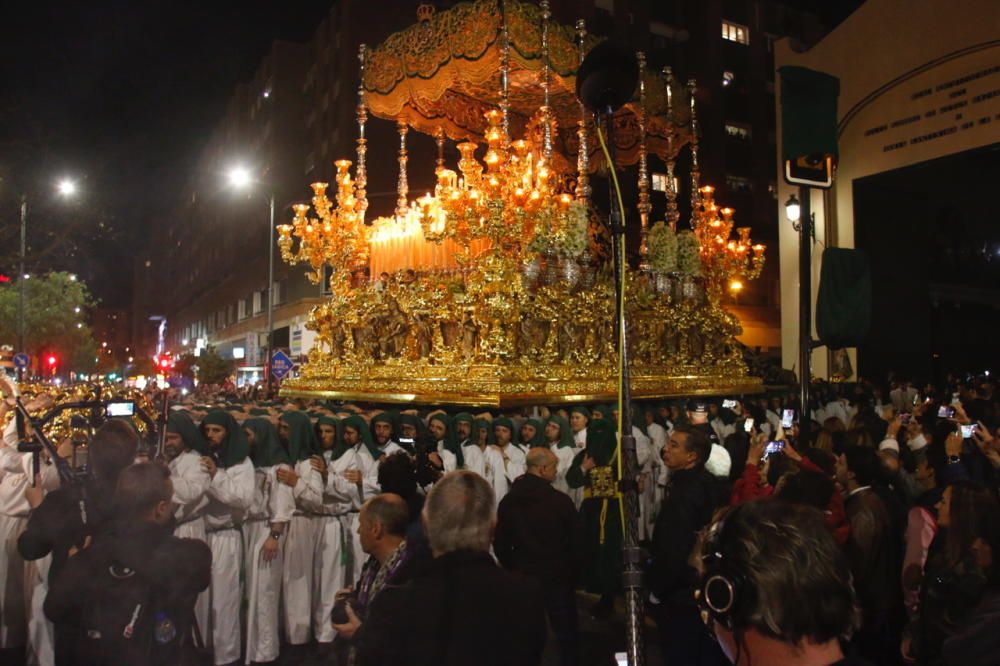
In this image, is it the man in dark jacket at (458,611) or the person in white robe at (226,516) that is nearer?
the man in dark jacket at (458,611)

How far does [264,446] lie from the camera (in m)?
7.02

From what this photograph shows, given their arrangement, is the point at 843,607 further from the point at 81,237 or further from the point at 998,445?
the point at 81,237

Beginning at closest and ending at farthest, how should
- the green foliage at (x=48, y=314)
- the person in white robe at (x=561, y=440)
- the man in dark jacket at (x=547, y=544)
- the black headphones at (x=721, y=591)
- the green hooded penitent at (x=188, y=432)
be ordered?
1. the black headphones at (x=721, y=591)
2. the man in dark jacket at (x=547, y=544)
3. the green hooded penitent at (x=188, y=432)
4. the person in white robe at (x=561, y=440)
5. the green foliage at (x=48, y=314)

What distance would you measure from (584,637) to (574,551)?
2.15 metres

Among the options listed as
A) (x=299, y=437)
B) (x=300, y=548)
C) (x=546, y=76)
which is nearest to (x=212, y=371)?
(x=546, y=76)

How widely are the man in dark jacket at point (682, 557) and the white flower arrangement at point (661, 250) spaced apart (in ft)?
41.2

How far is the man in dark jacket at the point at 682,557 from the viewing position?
13.9ft

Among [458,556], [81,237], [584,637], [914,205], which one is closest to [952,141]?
[914,205]

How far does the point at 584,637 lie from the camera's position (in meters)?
6.97

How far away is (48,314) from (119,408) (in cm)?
3995

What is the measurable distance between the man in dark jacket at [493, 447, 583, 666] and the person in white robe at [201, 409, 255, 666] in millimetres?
2442

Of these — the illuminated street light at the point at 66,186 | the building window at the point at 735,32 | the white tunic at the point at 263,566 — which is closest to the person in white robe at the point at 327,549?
the white tunic at the point at 263,566

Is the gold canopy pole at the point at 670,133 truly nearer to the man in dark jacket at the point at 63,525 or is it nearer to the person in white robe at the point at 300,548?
the person in white robe at the point at 300,548

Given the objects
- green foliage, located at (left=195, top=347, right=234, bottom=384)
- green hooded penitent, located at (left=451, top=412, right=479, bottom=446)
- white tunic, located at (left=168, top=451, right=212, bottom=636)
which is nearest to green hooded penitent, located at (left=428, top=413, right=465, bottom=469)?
green hooded penitent, located at (left=451, top=412, right=479, bottom=446)
